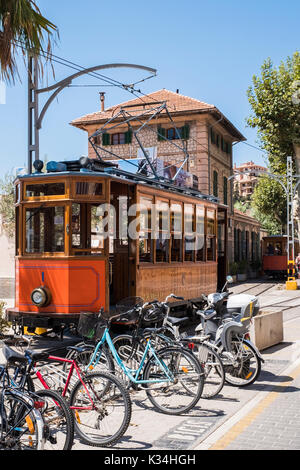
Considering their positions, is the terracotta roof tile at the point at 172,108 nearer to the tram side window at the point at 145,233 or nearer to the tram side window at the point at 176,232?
the tram side window at the point at 176,232

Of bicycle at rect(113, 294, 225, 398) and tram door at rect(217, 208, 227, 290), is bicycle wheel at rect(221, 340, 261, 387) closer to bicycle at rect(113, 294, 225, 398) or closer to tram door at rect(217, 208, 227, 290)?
bicycle at rect(113, 294, 225, 398)

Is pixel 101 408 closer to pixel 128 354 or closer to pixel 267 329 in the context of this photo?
pixel 128 354

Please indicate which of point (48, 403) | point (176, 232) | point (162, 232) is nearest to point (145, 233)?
point (162, 232)

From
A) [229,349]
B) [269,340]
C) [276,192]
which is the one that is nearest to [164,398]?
[229,349]

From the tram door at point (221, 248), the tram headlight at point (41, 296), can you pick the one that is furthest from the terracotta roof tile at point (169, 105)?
the tram headlight at point (41, 296)

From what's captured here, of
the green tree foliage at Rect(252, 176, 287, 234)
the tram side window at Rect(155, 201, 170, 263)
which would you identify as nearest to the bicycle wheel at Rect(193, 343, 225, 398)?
the tram side window at Rect(155, 201, 170, 263)

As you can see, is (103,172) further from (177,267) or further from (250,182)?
(250,182)

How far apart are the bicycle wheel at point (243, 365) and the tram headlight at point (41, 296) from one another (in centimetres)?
354

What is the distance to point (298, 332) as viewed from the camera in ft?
41.5

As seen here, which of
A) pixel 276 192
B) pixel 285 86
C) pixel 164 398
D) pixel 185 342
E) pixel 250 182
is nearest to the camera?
pixel 164 398

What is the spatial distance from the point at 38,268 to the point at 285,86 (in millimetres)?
25778

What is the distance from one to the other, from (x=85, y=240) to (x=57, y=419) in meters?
6.08

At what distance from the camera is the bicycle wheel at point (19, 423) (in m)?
4.25

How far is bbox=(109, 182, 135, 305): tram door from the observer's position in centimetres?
1128
